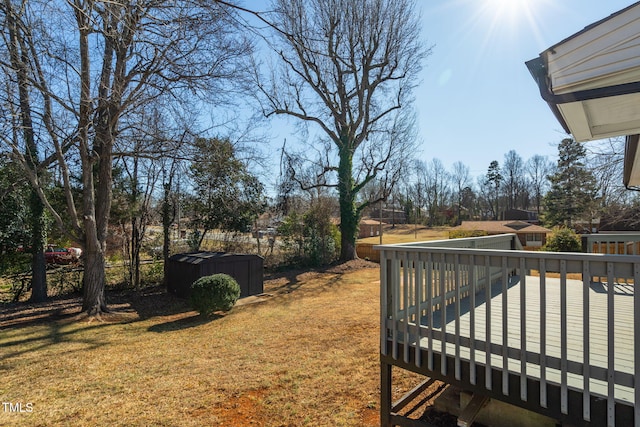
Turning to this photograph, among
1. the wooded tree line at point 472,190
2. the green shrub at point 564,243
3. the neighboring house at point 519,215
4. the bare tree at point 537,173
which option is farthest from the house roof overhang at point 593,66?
the bare tree at point 537,173

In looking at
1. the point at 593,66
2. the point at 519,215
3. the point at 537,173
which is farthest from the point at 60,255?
the point at 537,173

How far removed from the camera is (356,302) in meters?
8.27

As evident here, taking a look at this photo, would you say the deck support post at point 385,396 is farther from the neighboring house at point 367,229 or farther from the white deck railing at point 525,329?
the neighboring house at point 367,229

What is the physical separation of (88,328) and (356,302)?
19.4 ft

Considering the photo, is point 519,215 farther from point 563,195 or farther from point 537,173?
point 563,195

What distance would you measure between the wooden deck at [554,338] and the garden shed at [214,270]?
22.5 feet

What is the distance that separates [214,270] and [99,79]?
5.25 m

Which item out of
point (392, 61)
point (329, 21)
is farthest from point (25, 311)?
point (392, 61)

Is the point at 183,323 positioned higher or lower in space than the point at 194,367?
lower

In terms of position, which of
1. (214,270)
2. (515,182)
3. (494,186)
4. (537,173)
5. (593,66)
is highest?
(537,173)

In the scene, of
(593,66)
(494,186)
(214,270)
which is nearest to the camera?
(593,66)

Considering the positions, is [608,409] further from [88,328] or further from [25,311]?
[25,311]

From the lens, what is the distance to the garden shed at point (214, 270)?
895cm

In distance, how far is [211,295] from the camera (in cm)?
727
